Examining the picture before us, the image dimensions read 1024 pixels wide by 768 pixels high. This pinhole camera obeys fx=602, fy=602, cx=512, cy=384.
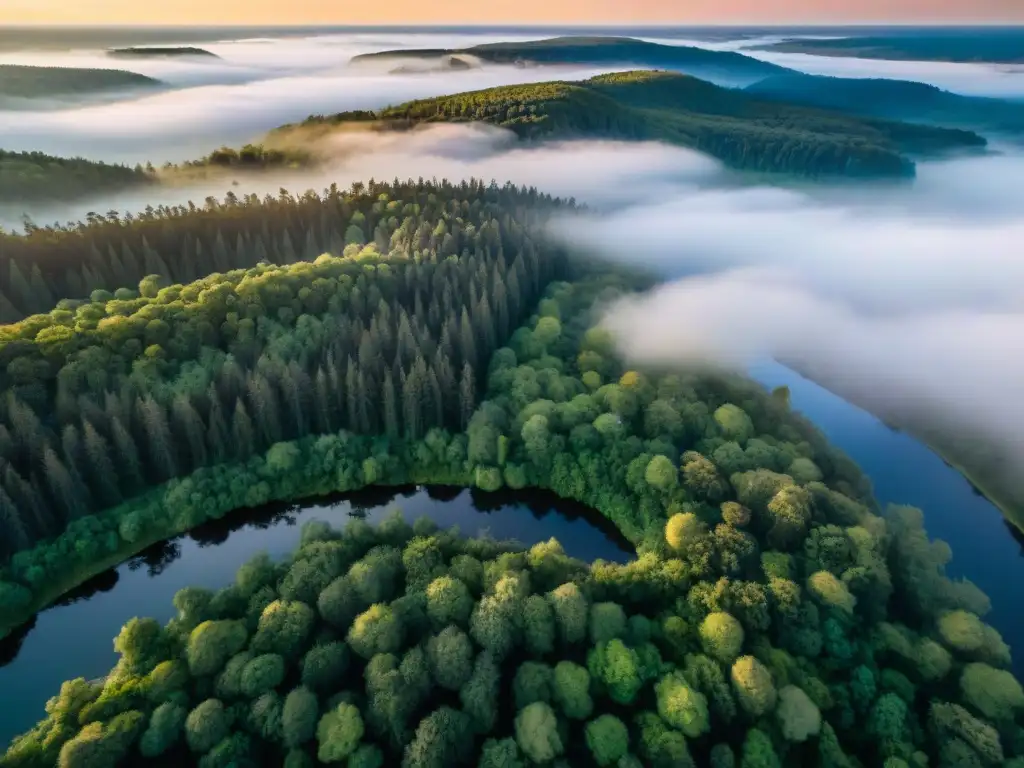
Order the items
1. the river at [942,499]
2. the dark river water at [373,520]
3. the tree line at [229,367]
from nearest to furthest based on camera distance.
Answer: the dark river water at [373,520]
the tree line at [229,367]
the river at [942,499]

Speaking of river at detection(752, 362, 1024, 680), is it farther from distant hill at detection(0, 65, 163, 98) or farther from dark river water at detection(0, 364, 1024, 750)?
distant hill at detection(0, 65, 163, 98)

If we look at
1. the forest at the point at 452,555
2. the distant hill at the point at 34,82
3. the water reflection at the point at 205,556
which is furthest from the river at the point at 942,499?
the distant hill at the point at 34,82

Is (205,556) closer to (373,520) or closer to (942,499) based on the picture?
(373,520)

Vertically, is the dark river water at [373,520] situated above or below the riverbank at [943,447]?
above

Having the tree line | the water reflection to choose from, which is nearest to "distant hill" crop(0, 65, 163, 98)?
the tree line

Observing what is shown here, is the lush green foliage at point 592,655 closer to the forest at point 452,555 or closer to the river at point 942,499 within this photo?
the forest at point 452,555

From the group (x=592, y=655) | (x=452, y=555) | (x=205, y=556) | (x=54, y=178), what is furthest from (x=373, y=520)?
(x=54, y=178)

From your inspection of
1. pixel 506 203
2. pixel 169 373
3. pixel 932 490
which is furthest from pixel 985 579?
pixel 506 203
